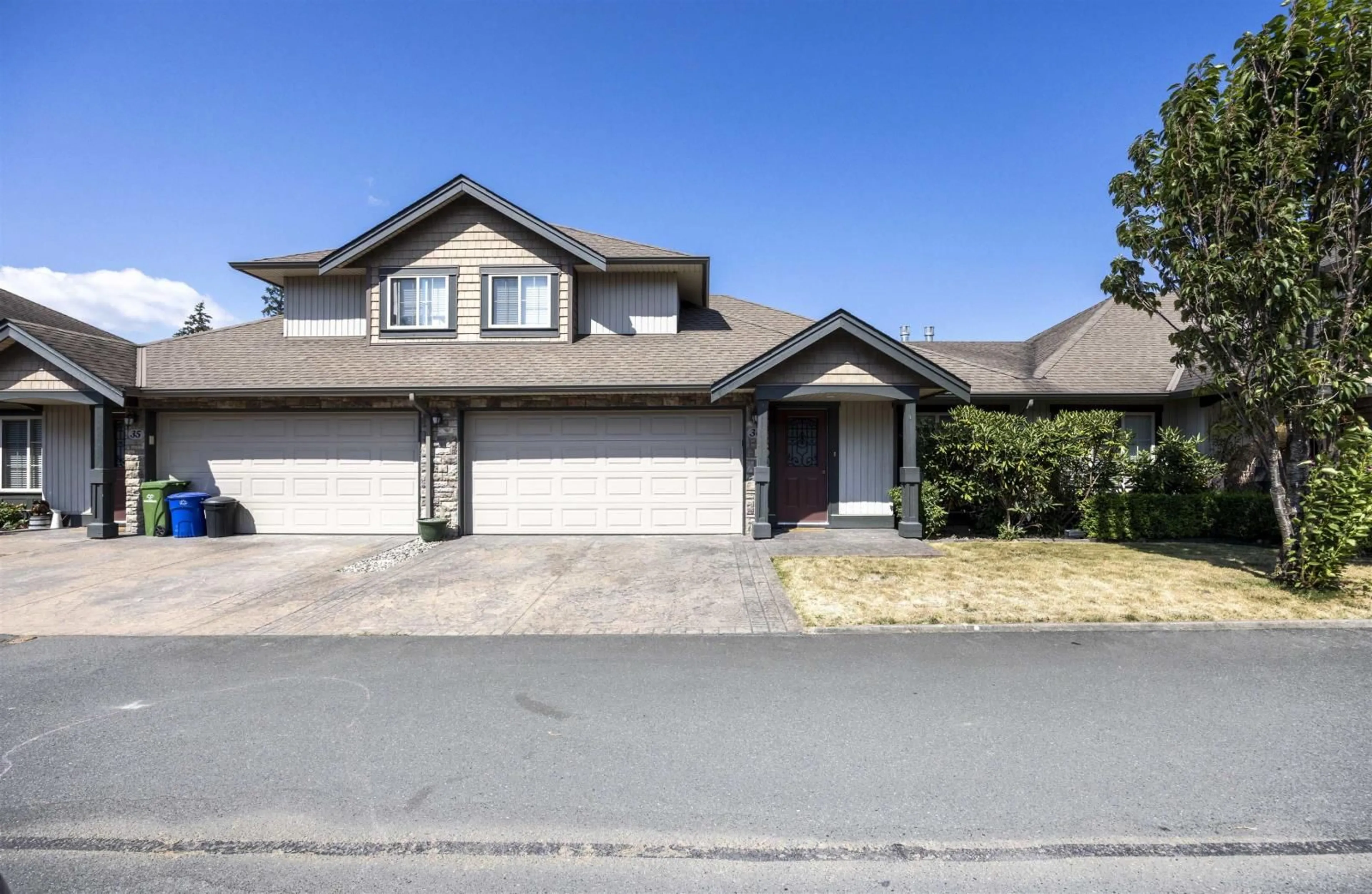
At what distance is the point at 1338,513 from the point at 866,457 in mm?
6774

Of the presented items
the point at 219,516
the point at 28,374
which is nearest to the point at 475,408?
the point at 219,516

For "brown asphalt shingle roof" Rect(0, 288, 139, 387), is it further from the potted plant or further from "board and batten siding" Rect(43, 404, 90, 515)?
the potted plant

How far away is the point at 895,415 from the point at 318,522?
463 inches

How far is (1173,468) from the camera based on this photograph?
12.2 meters

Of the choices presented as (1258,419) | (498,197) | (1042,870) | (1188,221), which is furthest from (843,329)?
(1042,870)

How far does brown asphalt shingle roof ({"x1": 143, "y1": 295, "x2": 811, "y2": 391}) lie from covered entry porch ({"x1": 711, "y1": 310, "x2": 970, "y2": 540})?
1.31 meters

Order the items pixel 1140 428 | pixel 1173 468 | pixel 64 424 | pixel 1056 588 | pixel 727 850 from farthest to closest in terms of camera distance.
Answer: pixel 1140 428 → pixel 64 424 → pixel 1173 468 → pixel 1056 588 → pixel 727 850

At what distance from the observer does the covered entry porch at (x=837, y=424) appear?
11516mm

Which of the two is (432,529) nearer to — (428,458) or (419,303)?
(428,458)

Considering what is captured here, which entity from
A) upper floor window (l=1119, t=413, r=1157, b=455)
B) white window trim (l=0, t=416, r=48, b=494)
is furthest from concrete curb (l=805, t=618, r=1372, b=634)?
white window trim (l=0, t=416, r=48, b=494)

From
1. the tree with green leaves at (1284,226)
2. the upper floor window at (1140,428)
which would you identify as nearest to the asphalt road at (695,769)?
the tree with green leaves at (1284,226)

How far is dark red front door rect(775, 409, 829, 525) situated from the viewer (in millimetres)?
13055

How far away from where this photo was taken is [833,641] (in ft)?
19.9

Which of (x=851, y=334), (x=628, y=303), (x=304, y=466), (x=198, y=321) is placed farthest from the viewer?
(x=198, y=321)
